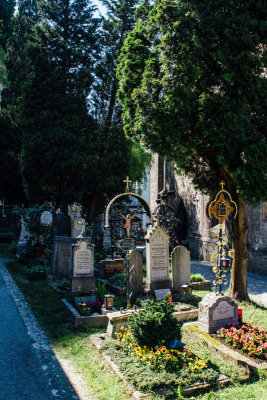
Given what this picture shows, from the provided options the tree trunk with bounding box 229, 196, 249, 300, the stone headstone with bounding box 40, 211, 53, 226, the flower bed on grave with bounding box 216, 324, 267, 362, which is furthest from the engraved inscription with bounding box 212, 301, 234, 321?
the stone headstone with bounding box 40, 211, 53, 226

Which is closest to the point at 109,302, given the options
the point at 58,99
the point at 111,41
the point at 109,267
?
the point at 109,267

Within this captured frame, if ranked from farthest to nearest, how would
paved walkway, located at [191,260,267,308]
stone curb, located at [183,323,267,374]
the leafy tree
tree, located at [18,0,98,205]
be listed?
the leafy tree < tree, located at [18,0,98,205] < paved walkway, located at [191,260,267,308] < stone curb, located at [183,323,267,374]

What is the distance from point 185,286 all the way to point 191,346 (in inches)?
143

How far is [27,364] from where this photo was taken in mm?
5574

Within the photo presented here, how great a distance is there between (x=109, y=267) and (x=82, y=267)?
285 centimetres

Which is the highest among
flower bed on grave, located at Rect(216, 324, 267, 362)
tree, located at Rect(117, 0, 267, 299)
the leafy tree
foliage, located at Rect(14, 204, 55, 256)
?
the leafy tree

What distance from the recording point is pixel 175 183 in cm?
2112

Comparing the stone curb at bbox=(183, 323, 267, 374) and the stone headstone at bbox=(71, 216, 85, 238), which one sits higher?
the stone headstone at bbox=(71, 216, 85, 238)

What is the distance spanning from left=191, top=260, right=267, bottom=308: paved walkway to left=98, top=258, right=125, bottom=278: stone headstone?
3.31m

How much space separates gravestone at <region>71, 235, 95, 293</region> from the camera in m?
9.34

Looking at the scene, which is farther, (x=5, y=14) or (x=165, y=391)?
(x=5, y=14)

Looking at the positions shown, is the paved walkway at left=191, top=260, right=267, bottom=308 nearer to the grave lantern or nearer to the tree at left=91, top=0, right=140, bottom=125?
the grave lantern

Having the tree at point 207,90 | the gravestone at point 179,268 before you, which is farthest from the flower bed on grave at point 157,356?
the gravestone at point 179,268

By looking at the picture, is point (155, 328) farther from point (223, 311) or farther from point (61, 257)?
point (61, 257)
